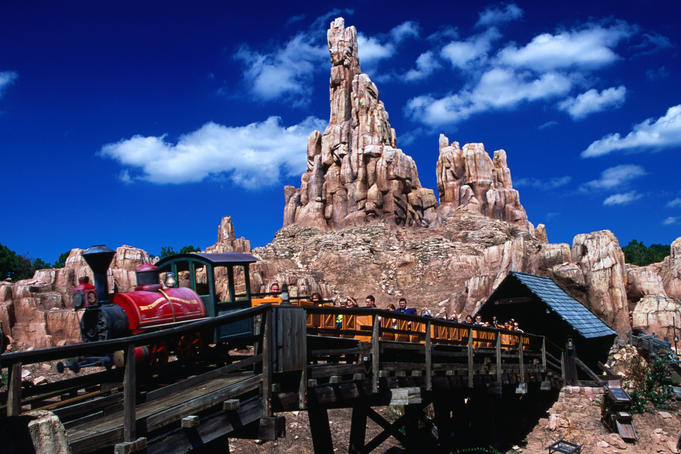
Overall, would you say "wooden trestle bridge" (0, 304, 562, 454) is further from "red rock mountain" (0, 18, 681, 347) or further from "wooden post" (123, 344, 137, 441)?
"red rock mountain" (0, 18, 681, 347)

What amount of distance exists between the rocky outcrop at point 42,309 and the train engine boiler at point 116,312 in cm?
1577

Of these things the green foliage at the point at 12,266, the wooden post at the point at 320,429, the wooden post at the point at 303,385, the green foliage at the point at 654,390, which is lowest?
the green foliage at the point at 654,390

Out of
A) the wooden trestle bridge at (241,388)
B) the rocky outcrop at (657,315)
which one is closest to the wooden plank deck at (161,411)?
the wooden trestle bridge at (241,388)

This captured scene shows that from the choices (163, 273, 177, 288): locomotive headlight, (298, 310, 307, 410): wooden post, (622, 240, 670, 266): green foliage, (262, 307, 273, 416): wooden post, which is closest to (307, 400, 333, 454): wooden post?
(298, 310, 307, 410): wooden post

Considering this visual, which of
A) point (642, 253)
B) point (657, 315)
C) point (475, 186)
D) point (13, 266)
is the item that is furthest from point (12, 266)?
point (642, 253)

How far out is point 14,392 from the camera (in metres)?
4.11

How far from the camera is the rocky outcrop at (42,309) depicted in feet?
82.3

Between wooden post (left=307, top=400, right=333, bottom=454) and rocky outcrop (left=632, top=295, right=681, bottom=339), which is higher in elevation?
wooden post (left=307, top=400, right=333, bottom=454)

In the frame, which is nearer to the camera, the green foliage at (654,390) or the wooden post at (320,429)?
the wooden post at (320,429)

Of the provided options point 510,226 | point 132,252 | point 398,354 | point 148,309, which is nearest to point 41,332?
point 132,252

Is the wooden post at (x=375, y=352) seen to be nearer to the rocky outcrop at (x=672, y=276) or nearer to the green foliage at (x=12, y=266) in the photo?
the rocky outcrop at (x=672, y=276)

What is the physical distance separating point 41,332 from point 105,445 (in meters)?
24.2

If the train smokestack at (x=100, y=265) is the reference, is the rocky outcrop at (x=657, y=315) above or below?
below

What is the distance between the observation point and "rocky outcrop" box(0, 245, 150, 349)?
2509 centimetres
